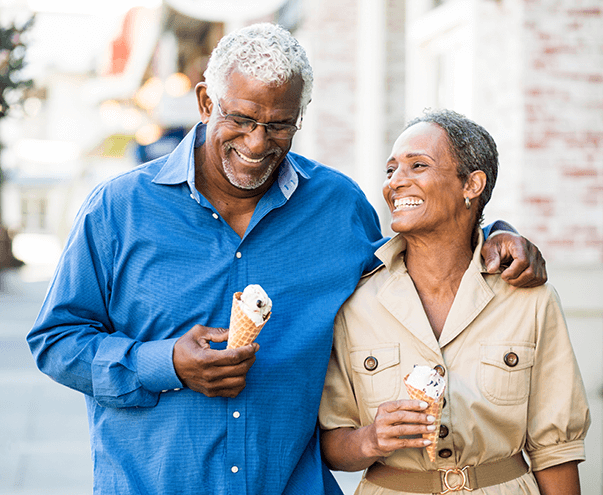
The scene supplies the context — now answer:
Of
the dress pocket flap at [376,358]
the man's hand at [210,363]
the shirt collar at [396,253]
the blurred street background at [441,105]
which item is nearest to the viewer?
the man's hand at [210,363]

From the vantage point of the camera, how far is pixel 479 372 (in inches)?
100

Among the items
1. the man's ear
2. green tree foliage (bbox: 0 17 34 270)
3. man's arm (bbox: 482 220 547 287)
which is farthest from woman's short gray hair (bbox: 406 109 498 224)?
green tree foliage (bbox: 0 17 34 270)

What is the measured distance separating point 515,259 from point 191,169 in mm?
1188

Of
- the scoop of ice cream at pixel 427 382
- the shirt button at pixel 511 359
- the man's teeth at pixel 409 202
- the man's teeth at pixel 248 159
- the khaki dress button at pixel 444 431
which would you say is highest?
the man's teeth at pixel 248 159

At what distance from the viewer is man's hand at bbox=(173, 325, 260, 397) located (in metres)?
2.18

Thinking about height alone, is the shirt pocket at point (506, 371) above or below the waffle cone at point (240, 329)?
below

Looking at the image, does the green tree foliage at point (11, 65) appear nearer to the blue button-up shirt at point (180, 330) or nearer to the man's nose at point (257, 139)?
the blue button-up shirt at point (180, 330)

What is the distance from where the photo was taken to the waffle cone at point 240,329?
2209 millimetres

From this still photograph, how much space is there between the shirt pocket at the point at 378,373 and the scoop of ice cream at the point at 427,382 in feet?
1.19

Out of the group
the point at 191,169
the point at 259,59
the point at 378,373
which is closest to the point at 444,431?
the point at 378,373

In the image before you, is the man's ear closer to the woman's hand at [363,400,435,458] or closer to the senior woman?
the senior woman

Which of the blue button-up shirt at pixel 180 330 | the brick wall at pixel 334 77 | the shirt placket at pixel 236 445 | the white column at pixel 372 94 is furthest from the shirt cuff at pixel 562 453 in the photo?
the brick wall at pixel 334 77

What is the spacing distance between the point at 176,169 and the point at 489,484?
5.10ft

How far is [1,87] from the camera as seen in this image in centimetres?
569
